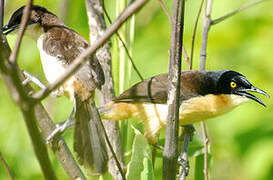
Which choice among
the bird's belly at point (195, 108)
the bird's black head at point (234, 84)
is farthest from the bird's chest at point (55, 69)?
the bird's black head at point (234, 84)

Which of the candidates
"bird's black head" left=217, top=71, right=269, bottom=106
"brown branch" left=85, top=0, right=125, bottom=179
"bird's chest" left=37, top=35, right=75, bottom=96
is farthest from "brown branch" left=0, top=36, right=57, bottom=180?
"bird's black head" left=217, top=71, right=269, bottom=106

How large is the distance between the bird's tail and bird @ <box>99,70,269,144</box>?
2.01 ft

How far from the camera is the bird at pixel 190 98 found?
390 cm

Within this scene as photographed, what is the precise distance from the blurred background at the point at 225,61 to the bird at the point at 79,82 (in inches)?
24.4

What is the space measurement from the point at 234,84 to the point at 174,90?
1987mm

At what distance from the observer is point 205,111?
3932mm

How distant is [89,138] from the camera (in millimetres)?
3072

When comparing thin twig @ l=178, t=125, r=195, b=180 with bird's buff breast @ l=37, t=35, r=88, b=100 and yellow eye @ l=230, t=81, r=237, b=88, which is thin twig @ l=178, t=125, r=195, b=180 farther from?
bird's buff breast @ l=37, t=35, r=88, b=100

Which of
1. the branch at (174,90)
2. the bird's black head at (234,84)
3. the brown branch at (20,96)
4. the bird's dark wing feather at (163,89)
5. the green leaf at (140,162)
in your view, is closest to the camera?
the brown branch at (20,96)

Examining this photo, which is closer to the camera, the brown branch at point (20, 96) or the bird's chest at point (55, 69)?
the brown branch at point (20, 96)

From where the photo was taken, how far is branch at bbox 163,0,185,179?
197cm

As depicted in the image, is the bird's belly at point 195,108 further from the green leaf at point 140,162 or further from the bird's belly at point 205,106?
the green leaf at point 140,162

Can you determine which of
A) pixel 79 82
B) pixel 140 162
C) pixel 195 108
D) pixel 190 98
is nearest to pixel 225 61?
pixel 190 98

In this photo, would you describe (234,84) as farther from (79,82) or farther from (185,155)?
(79,82)
